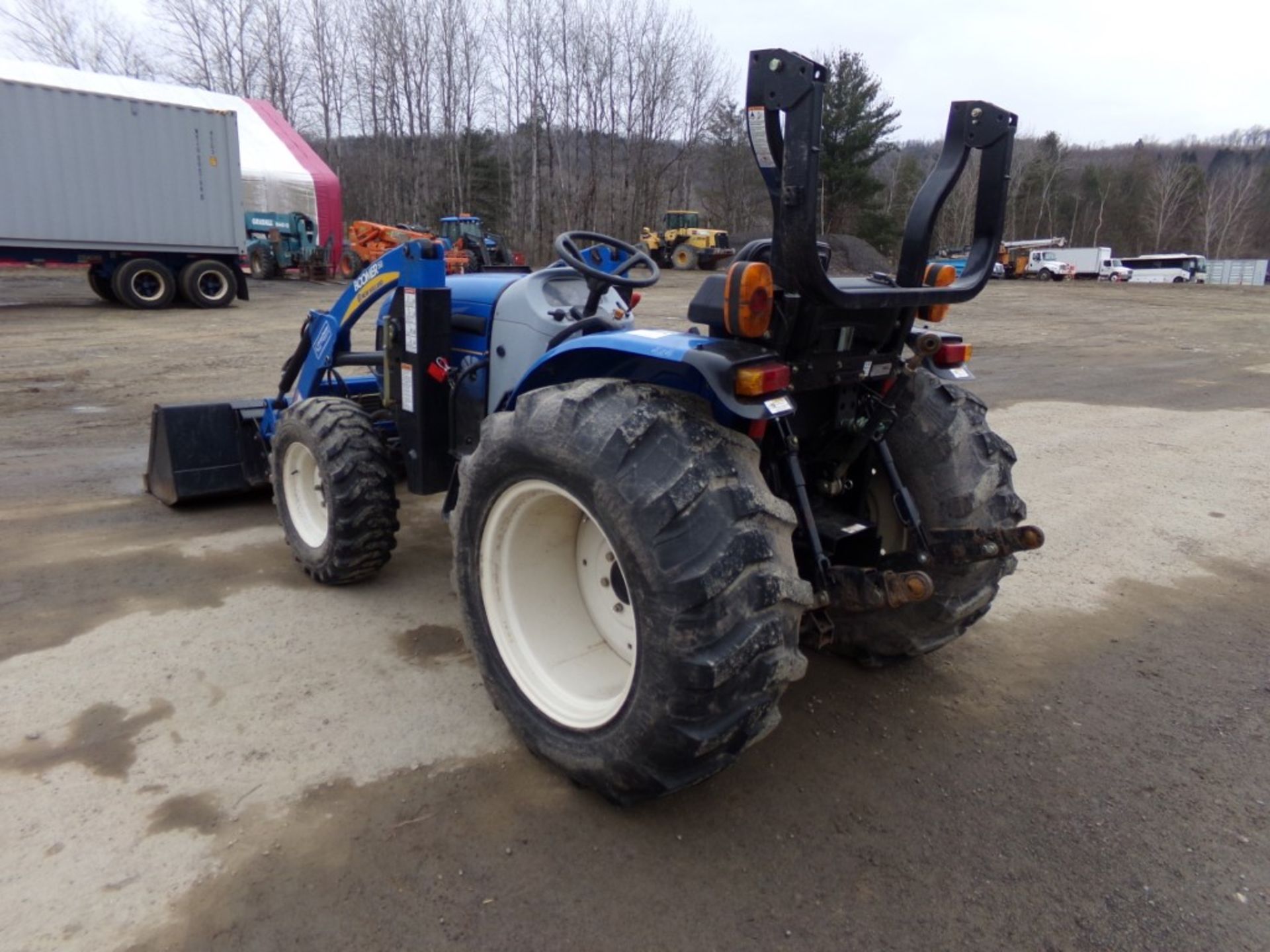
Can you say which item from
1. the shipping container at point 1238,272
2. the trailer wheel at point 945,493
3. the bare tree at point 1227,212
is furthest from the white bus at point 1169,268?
the trailer wheel at point 945,493

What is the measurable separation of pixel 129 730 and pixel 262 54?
43477 mm

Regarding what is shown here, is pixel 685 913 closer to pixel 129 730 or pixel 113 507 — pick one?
pixel 129 730

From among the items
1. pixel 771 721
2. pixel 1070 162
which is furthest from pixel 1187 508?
pixel 1070 162

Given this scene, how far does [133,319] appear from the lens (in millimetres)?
15062

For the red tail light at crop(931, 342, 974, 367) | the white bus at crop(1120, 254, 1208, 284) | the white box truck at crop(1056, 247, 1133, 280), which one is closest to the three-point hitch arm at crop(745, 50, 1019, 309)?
the red tail light at crop(931, 342, 974, 367)

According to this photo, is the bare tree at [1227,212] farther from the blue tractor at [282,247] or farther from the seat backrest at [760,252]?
the seat backrest at [760,252]

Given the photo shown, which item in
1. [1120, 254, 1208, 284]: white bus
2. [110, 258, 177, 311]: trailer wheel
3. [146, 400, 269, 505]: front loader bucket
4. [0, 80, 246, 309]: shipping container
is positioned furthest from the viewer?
[1120, 254, 1208, 284]: white bus

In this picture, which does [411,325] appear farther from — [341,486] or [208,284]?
[208,284]

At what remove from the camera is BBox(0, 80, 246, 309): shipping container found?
599 inches

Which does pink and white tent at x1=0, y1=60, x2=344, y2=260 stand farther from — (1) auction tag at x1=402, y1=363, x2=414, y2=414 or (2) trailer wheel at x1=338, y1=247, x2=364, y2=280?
(1) auction tag at x1=402, y1=363, x2=414, y2=414

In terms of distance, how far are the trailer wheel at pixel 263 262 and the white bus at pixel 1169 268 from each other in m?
45.4

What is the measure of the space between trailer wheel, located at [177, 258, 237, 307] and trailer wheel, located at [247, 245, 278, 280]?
7940mm

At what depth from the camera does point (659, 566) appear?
2.13 m

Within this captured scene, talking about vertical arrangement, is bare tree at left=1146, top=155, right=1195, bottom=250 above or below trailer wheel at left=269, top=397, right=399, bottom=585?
above
